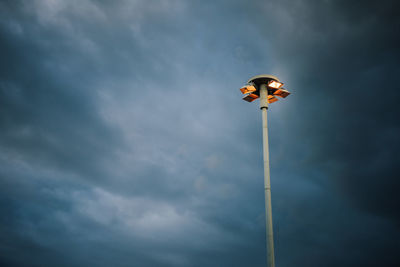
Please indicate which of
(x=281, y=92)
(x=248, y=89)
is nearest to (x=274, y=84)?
(x=281, y=92)

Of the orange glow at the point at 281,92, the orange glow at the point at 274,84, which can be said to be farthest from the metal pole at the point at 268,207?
the orange glow at the point at 281,92

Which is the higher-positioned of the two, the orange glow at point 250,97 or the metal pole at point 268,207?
the orange glow at point 250,97

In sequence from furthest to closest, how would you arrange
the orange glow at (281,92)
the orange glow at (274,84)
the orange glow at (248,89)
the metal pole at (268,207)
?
the orange glow at (248,89), the orange glow at (281,92), the orange glow at (274,84), the metal pole at (268,207)

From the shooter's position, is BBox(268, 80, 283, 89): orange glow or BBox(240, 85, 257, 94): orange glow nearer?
BBox(268, 80, 283, 89): orange glow

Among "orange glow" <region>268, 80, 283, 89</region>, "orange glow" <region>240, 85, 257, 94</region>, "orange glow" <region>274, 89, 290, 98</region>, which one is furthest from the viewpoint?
"orange glow" <region>240, 85, 257, 94</region>

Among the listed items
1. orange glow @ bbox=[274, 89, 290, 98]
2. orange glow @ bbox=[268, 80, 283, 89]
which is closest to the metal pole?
orange glow @ bbox=[268, 80, 283, 89]

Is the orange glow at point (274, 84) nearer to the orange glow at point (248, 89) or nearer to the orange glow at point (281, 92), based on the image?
the orange glow at point (281, 92)

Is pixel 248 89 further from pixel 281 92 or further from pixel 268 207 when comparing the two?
pixel 268 207

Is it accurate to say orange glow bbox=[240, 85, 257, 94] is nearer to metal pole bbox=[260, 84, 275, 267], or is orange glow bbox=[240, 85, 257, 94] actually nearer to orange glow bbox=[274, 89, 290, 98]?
metal pole bbox=[260, 84, 275, 267]

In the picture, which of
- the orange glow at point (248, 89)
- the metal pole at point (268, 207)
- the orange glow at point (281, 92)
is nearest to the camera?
the metal pole at point (268, 207)

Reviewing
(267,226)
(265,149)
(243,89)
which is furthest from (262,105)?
(267,226)

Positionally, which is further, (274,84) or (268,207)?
(274,84)

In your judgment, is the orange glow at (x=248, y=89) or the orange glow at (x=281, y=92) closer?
the orange glow at (x=281, y=92)

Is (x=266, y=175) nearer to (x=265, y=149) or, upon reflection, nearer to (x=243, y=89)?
(x=265, y=149)
